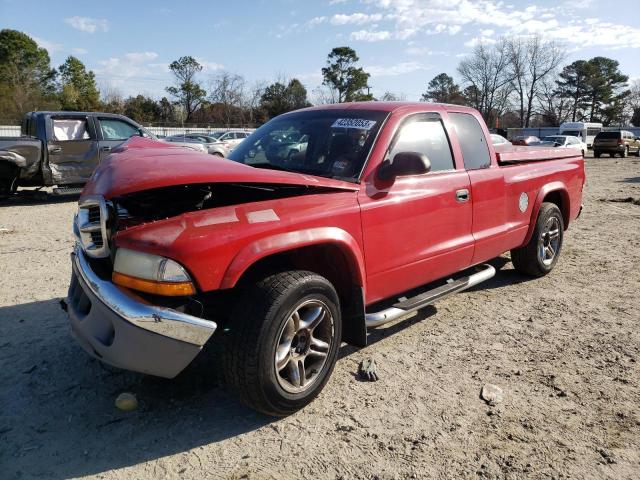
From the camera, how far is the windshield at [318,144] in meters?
3.36

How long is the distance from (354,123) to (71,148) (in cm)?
836

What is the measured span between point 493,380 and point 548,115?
281 feet

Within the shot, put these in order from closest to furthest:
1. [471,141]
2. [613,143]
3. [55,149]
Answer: [471,141]
[55,149]
[613,143]

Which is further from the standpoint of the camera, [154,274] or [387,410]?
[387,410]

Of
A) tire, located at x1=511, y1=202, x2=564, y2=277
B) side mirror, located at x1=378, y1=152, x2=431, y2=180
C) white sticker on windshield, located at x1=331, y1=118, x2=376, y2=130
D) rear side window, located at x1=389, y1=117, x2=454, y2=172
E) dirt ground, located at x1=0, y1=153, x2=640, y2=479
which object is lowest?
dirt ground, located at x1=0, y1=153, x2=640, y2=479

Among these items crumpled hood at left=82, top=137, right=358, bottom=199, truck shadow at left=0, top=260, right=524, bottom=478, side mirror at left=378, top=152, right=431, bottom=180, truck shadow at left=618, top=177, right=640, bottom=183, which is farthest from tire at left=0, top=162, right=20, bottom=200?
truck shadow at left=618, top=177, right=640, bottom=183

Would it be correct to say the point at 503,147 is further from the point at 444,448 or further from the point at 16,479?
the point at 16,479

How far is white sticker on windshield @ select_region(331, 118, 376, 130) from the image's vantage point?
3482 millimetres

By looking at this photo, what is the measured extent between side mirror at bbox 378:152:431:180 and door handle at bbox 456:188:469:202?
805mm

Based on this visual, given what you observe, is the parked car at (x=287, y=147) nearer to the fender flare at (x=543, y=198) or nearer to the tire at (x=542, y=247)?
the fender flare at (x=543, y=198)

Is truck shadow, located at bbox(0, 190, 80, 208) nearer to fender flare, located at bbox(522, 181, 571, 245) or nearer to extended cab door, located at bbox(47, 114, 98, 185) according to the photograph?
extended cab door, located at bbox(47, 114, 98, 185)

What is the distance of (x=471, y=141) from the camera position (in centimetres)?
424

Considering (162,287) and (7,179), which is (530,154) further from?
(7,179)

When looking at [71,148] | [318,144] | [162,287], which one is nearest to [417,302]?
[318,144]
